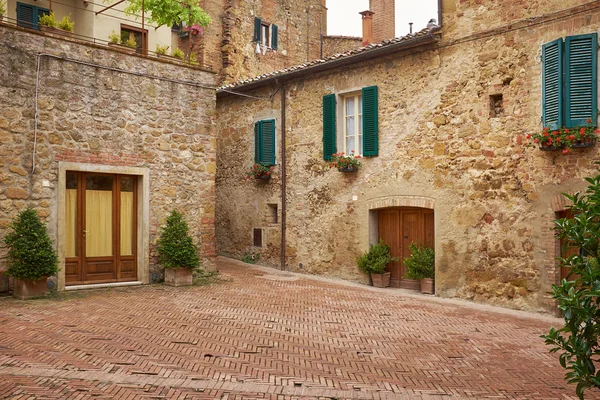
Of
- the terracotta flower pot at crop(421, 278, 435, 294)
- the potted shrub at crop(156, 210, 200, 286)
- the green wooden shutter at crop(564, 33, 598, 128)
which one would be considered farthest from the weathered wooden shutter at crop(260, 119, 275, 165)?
the green wooden shutter at crop(564, 33, 598, 128)

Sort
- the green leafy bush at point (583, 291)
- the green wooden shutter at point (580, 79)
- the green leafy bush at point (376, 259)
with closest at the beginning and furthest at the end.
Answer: the green leafy bush at point (583, 291)
the green wooden shutter at point (580, 79)
the green leafy bush at point (376, 259)

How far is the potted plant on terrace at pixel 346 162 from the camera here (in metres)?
12.6

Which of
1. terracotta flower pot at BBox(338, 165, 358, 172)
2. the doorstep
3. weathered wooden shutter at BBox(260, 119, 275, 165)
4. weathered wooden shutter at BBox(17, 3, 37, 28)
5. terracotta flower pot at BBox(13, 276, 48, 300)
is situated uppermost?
weathered wooden shutter at BBox(17, 3, 37, 28)

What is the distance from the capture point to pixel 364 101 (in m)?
12.5

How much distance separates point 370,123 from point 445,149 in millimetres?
2049

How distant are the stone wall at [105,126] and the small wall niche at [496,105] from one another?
6105 mm

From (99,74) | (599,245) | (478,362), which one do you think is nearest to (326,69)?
(99,74)

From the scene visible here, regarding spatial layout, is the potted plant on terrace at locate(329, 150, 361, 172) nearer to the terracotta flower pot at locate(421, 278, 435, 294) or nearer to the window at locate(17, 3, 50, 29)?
the terracotta flower pot at locate(421, 278, 435, 294)

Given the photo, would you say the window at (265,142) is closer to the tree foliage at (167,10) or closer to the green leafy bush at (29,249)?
the tree foliage at (167,10)

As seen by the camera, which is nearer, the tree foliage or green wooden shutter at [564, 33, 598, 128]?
green wooden shutter at [564, 33, 598, 128]

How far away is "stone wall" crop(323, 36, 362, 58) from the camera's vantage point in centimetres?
2220

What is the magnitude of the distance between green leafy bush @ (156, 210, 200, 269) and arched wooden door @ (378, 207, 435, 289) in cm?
442

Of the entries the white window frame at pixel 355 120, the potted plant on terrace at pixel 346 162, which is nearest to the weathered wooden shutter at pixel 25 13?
the white window frame at pixel 355 120

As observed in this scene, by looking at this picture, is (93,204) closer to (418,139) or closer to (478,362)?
(418,139)
